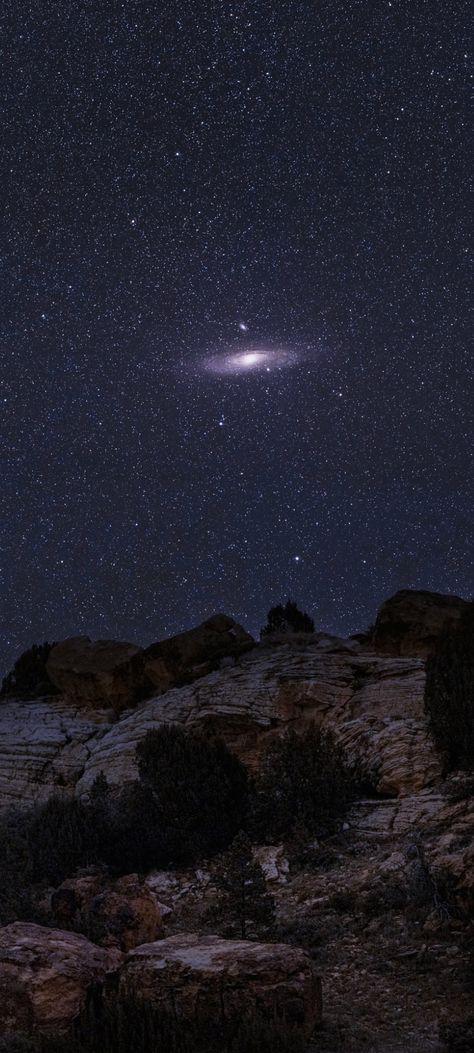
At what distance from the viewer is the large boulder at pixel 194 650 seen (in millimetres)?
21906

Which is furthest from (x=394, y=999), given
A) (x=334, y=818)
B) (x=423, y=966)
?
(x=334, y=818)

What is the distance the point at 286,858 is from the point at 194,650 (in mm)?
11345

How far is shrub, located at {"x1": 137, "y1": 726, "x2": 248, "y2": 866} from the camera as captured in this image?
13.1m

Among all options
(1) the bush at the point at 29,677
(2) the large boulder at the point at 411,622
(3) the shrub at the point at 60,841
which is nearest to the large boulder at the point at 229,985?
(3) the shrub at the point at 60,841

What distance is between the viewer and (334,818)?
12.6 m

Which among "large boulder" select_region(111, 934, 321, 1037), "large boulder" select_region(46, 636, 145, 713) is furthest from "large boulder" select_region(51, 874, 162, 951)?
"large boulder" select_region(46, 636, 145, 713)

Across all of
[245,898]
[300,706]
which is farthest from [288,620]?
[245,898]

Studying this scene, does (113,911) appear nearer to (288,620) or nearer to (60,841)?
(60,841)

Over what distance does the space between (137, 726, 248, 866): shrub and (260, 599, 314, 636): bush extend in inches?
331

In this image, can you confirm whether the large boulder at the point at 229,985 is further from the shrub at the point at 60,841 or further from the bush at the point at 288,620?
the bush at the point at 288,620

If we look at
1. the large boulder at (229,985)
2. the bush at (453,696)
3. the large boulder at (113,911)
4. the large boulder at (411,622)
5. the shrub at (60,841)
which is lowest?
the large boulder at (229,985)

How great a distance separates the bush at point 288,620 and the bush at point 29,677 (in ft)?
23.7

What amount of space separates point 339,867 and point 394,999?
408cm

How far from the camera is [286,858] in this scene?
38.2 feet
